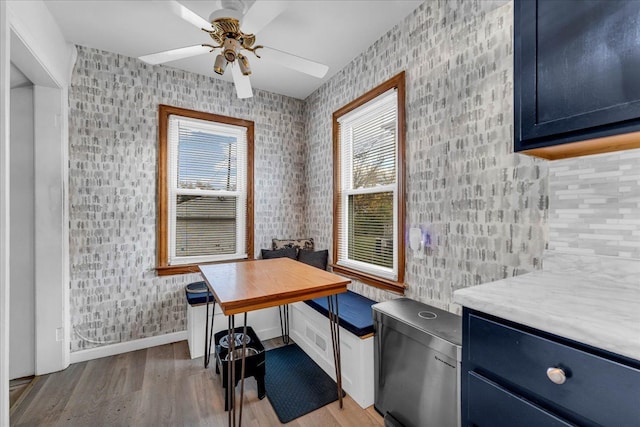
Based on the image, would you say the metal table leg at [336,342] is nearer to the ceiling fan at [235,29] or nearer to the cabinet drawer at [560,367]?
the cabinet drawer at [560,367]

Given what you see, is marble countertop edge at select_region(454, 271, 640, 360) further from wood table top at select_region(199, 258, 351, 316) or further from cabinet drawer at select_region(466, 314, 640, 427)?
wood table top at select_region(199, 258, 351, 316)

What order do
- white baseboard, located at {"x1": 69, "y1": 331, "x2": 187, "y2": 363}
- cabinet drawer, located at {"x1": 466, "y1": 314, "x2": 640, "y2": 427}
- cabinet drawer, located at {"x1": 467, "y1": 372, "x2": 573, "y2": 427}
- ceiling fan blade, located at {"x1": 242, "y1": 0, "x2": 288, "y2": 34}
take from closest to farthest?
1. cabinet drawer, located at {"x1": 466, "y1": 314, "x2": 640, "y2": 427}
2. cabinet drawer, located at {"x1": 467, "y1": 372, "x2": 573, "y2": 427}
3. ceiling fan blade, located at {"x1": 242, "y1": 0, "x2": 288, "y2": 34}
4. white baseboard, located at {"x1": 69, "y1": 331, "x2": 187, "y2": 363}

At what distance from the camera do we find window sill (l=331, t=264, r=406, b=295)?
86.5 inches

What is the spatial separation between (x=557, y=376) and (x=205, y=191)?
3.11m

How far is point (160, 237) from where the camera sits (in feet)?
9.29

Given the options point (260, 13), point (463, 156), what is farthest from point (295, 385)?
point (260, 13)

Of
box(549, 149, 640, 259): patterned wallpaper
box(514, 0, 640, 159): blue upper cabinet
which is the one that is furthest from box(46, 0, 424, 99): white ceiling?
box(549, 149, 640, 259): patterned wallpaper

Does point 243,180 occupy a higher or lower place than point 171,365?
higher

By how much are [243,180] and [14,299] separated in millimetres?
2152

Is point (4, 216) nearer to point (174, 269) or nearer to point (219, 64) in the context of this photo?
point (219, 64)

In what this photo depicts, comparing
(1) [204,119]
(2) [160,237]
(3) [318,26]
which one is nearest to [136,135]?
(1) [204,119]

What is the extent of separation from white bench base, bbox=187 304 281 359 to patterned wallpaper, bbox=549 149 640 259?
2.48m

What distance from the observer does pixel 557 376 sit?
0.76 metres

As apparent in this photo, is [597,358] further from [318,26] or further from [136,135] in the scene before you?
[136,135]
